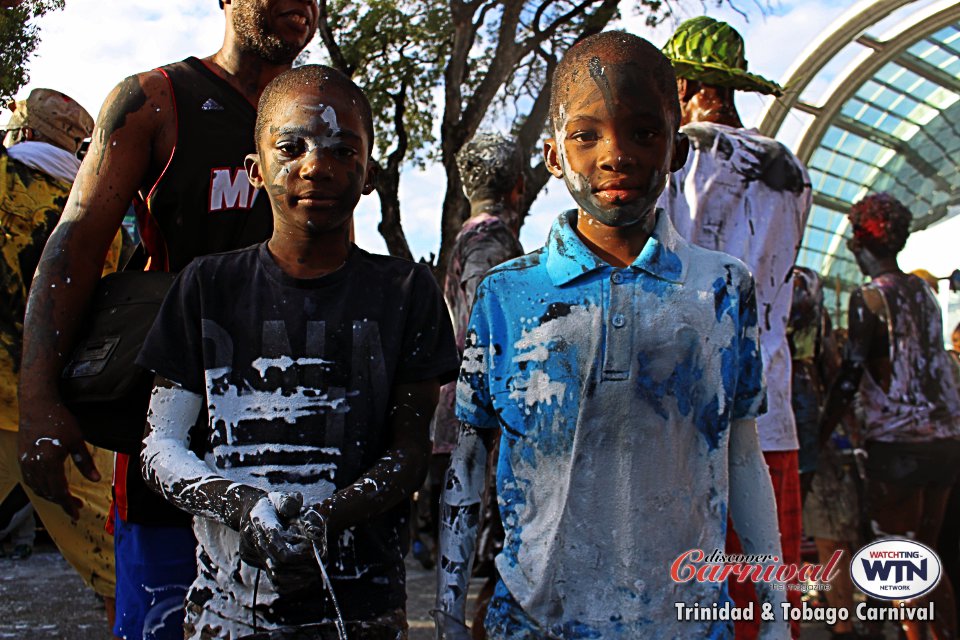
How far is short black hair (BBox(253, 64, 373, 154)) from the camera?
6.46ft

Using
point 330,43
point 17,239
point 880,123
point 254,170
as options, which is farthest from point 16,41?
point 880,123

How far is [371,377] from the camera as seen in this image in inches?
73.0

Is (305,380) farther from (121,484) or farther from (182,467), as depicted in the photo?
(121,484)

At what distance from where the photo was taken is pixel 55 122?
4129 mm

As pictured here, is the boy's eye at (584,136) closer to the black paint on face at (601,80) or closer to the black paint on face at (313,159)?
the black paint on face at (601,80)

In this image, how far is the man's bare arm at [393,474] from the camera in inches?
64.6

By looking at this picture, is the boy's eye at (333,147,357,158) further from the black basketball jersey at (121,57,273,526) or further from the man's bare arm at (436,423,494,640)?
the man's bare arm at (436,423,494,640)

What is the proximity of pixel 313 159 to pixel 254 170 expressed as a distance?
21cm

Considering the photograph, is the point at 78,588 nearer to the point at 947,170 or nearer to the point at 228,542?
the point at 228,542

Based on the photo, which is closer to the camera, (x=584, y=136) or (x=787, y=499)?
(x=584, y=136)

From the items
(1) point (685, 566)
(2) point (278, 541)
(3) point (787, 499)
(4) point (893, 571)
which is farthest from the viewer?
(4) point (893, 571)

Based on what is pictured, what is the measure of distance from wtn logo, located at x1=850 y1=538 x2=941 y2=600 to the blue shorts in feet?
7.40

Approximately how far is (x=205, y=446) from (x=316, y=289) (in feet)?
1.24

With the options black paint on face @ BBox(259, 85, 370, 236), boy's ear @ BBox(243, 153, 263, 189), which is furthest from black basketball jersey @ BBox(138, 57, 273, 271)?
black paint on face @ BBox(259, 85, 370, 236)
